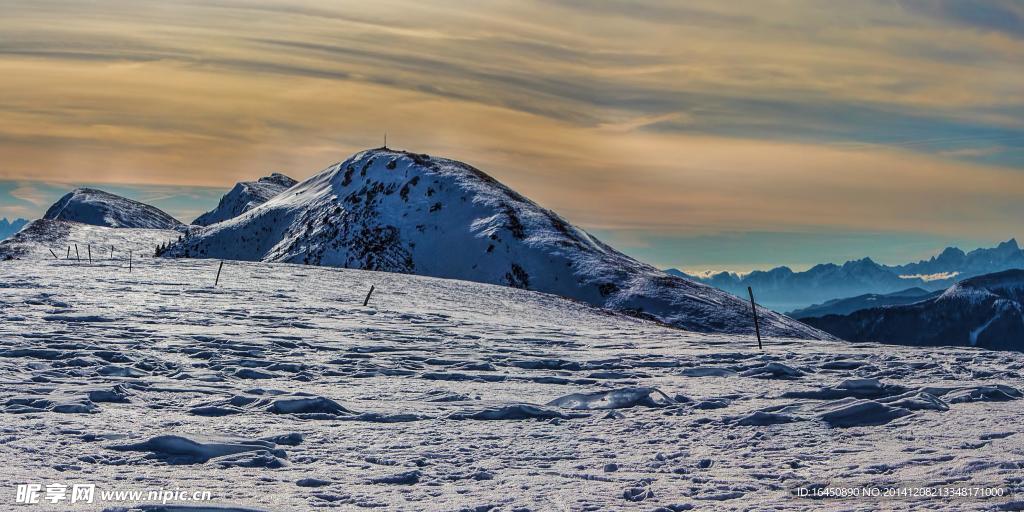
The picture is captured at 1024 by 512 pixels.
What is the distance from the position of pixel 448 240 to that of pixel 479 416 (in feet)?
297

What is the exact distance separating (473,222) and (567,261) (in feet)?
51.1

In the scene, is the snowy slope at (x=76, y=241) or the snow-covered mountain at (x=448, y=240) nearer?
the snow-covered mountain at (x=448, y=240)

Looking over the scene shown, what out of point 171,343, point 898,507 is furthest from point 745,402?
point 171,343

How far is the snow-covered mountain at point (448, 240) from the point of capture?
8612 centimetres

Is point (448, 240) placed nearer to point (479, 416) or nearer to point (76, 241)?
point (76, 241)

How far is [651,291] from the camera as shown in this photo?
85.9 meters

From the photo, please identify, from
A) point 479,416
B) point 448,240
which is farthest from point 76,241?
point 479,416

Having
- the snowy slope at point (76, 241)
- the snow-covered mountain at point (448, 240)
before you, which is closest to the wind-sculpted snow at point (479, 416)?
the snow-covered mountain at point (448, 240)

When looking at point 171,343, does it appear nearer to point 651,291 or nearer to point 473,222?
point 651,291

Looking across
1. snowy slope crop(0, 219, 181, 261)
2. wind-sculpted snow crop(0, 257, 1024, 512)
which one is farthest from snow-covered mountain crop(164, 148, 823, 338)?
wind-sculpted snow crop(0, 257, 1024, 512)

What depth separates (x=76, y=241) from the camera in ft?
366

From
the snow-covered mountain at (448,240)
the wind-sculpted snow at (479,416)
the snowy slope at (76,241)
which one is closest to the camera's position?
the wind-sculpted snow at (479,416)

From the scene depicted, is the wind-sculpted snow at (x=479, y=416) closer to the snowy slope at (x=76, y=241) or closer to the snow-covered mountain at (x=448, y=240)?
the snow-covered mountain at (x=448, y=240)

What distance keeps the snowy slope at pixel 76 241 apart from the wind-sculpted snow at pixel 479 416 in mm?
88198
